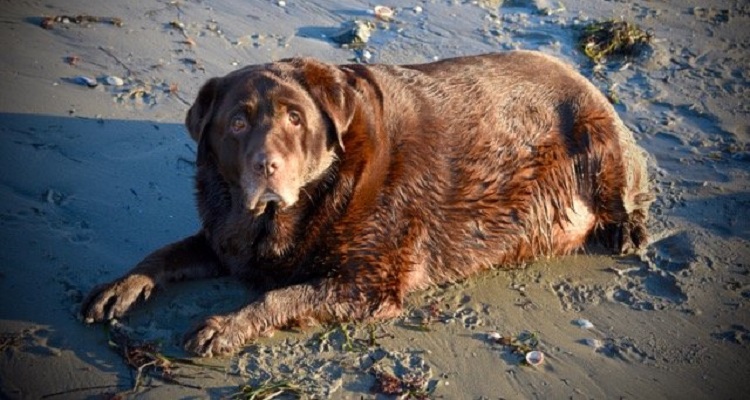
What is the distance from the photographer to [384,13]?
847cm

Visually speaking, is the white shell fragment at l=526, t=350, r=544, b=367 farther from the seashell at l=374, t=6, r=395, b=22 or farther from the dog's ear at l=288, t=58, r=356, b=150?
the seashell at l=374, t=6, r=395, b=22

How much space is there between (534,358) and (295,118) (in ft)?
6.50

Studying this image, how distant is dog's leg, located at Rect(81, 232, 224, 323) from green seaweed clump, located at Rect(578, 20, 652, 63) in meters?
4.85

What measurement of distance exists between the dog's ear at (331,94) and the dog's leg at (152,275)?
119 cm

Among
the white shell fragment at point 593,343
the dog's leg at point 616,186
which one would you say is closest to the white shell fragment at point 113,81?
the dog's leg at point 616,186

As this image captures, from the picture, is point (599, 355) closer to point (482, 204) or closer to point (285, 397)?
point (482, 204)

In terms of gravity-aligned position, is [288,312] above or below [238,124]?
below

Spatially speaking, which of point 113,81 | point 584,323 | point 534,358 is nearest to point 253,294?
point 534,358

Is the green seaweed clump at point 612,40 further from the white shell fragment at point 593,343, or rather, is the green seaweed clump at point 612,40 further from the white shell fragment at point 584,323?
the white shell fragment at point 593,343

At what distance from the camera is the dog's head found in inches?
175

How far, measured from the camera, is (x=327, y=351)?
4.54 metres

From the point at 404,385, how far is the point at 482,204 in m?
1.48

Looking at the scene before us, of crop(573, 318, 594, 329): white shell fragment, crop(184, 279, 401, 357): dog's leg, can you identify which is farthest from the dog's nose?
crop(573, 318, 594, 329): white shell fragment

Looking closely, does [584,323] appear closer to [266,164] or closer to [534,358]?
[534,358]
